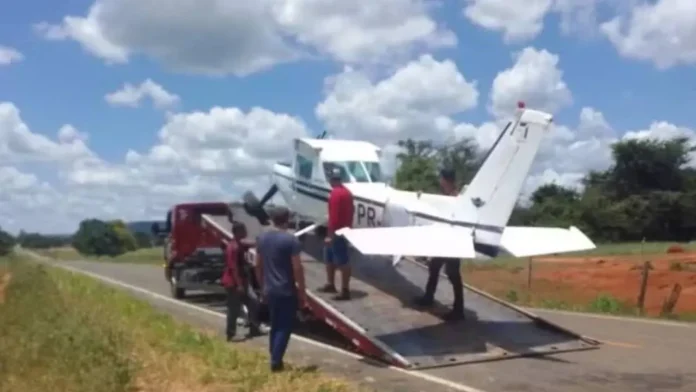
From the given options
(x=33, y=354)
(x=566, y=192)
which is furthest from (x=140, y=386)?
(x=566, y=192)

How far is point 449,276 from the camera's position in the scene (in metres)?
14.5

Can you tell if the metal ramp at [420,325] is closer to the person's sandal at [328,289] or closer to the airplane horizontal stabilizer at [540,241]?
the person's sandal at [328,289]

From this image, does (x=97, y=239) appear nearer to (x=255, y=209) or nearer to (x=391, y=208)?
(x=255, y=209)

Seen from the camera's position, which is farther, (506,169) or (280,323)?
(506,169)

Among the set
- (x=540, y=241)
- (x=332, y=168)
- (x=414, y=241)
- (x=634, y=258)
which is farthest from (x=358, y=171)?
(x=634, y=258)

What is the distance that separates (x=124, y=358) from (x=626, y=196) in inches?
2806

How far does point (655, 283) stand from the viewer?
3384 centimetres

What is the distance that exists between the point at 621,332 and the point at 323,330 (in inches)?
204

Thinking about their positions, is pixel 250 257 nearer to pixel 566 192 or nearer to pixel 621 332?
pixel 621 332

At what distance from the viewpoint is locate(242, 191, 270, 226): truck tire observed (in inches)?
820

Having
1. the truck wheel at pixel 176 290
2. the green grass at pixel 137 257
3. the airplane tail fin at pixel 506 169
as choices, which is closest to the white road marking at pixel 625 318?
the airplane tail fin at pixel 506 169

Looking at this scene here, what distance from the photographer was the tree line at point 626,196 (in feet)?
241

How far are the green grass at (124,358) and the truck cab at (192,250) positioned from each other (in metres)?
4.41

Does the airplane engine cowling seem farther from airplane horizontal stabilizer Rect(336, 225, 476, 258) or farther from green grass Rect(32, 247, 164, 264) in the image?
green grass Rect(32, 247, 164, 264)
